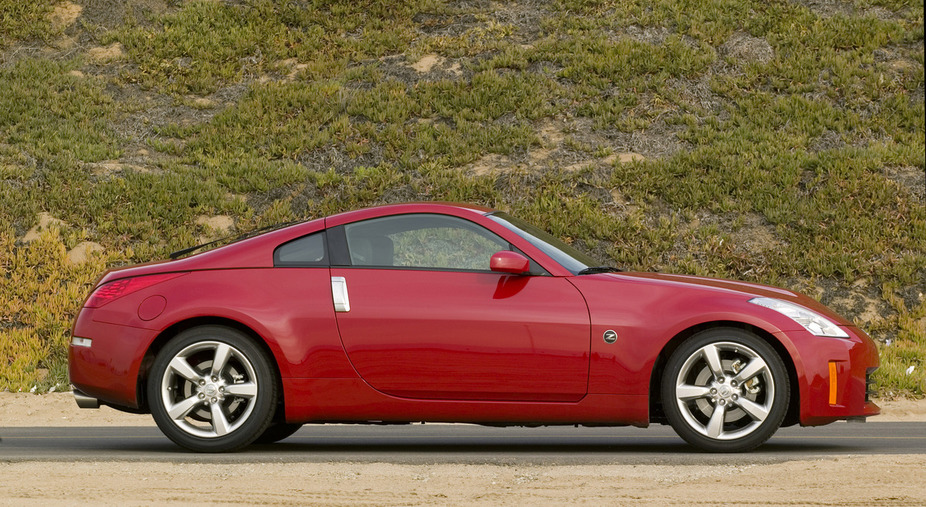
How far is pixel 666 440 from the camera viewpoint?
26.2ft

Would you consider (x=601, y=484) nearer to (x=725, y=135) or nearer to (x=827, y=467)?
(x=827, y=467)

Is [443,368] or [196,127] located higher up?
[196,127]

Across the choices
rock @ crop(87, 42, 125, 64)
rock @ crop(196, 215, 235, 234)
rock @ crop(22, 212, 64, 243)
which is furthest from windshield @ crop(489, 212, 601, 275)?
rock @ crop(87, 42, 125, 64)

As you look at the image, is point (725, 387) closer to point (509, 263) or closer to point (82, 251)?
point (509, 263)

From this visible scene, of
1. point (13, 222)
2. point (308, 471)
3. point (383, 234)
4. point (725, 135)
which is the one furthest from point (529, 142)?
point (308, 471)

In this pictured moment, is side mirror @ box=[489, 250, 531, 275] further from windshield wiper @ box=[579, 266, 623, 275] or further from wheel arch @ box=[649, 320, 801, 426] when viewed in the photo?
wheel arch @ box=[649, 320, 801, 426]

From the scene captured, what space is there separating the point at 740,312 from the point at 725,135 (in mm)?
12901

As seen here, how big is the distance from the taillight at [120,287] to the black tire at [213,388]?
40cm

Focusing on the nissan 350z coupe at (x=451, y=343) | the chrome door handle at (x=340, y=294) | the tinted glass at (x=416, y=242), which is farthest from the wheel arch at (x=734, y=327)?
the chrome door handle at (x=340, y=294)

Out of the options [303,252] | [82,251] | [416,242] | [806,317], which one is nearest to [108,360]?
[303,252]

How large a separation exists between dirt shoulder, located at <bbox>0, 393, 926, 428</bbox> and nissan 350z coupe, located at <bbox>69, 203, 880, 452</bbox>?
10.7ft

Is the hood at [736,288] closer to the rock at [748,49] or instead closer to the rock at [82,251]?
the rock at [82,251]

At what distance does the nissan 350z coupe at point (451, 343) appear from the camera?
266 inches

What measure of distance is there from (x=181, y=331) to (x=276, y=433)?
55.4 inches
